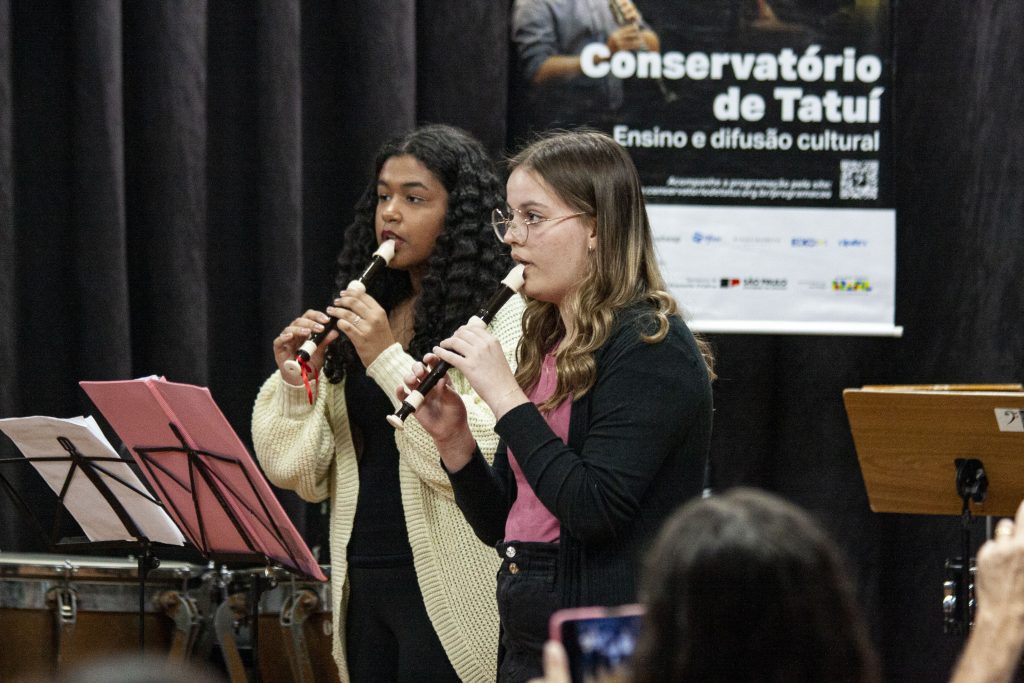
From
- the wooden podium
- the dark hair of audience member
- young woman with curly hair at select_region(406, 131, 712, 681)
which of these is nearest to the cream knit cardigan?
young woman with curly hair at select_region(406, 131, 712, 681)

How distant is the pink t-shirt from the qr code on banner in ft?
6.07

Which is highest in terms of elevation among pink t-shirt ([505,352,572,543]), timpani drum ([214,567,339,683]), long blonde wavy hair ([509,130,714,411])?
long blonde wavy hair ([509,130,714,411])

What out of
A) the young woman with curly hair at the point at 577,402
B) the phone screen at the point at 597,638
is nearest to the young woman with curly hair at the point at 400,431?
the young woman with curly hair at the point at 577,402

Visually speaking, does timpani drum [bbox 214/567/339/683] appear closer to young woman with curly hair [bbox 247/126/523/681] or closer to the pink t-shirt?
young woman with curly hair [bbox 247/126/523/681]

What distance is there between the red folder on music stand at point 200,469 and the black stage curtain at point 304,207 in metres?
1.01

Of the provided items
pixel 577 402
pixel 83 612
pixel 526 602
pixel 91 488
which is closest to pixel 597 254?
pixel 577 402

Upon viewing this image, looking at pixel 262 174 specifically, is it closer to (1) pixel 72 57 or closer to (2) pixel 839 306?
(1) pixel 72 57

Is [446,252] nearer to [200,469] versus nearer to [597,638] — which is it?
[200,469]

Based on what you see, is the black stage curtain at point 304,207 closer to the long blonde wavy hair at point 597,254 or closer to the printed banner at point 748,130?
the printed banner at point 748,130

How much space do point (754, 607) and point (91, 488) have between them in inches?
69.1

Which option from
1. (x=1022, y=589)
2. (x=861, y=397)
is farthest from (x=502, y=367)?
(x=861, y=397)

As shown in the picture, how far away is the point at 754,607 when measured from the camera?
37.9 inches

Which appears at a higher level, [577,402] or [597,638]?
[577,402]

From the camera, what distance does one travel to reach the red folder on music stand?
7.25 feet
